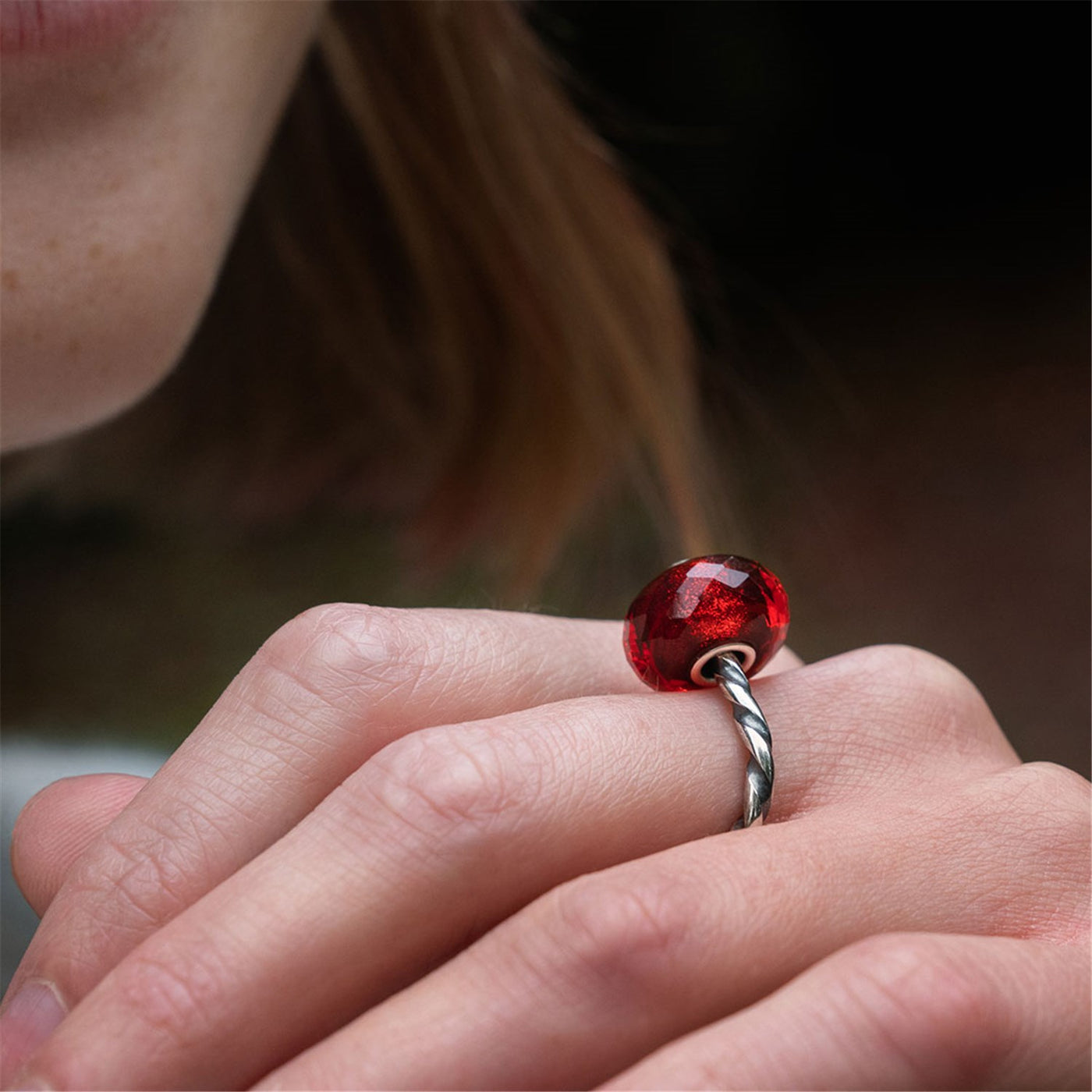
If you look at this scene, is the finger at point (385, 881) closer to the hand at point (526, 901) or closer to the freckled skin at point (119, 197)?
the hand at point (526, 901)

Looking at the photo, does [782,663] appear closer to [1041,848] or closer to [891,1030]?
[1041,848]

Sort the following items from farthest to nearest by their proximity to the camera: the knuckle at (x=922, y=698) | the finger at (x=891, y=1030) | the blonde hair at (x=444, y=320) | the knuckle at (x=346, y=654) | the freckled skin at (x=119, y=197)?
the blonde hair at (x=444, y=320)
the freckled skin at (x=119, y=197)
the knuckle at (x=922, y=698)
the knuckle at (x=346, y=654)
the finger at (x=891, y=1030)

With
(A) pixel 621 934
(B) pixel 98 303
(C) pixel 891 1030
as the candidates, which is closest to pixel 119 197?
(B) pixel 98 303

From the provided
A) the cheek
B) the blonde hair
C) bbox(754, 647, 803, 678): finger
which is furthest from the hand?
the blonde hair

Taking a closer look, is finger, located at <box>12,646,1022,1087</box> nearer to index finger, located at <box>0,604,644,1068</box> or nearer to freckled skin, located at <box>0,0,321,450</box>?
index finger, located at <box>0,604,644,1068</box>

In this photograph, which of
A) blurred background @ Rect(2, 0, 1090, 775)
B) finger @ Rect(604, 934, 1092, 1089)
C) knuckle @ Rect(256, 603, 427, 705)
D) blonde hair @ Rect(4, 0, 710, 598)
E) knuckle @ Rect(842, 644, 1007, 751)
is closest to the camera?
finger @ Rect(604, 934, 1092, 1089)

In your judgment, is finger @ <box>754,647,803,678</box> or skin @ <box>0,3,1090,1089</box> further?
finger @ <box>754,647,803,678</box>

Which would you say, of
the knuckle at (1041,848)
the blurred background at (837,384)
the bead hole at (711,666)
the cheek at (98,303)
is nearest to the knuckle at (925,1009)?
the knuckle at (1041,848)
